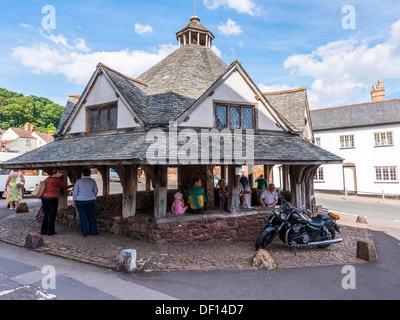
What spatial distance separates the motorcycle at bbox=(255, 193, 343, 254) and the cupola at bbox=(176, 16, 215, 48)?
12071 mm

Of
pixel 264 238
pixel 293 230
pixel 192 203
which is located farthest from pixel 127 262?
pixel 293 230

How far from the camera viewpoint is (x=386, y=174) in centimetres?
2162

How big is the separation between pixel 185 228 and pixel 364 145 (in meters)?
22.6

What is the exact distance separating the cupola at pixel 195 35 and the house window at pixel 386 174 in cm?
1904

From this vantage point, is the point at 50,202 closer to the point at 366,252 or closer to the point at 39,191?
the point at 39,191

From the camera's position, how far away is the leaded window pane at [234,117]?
9336 mm

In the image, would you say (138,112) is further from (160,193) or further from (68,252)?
(68,252)

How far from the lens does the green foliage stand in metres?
61.9

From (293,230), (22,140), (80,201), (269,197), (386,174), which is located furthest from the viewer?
(22,140)

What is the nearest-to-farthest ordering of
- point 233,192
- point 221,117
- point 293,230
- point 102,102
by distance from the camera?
point 293,230 < point 233,192 < point 221,117 < point 102,102

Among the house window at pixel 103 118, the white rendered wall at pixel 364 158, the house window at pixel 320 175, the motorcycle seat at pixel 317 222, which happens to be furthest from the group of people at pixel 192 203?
the house window at pixel 320 175

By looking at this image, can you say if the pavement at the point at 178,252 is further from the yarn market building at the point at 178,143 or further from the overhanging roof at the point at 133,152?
the overhanging roof at the point at 133,152
